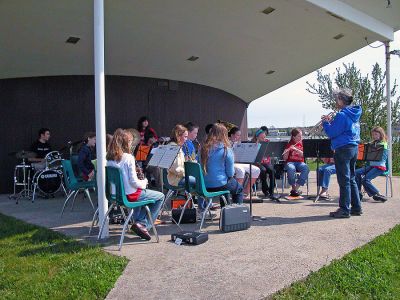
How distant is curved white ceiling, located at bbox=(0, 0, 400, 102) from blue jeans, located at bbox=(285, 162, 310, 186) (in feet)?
9.98

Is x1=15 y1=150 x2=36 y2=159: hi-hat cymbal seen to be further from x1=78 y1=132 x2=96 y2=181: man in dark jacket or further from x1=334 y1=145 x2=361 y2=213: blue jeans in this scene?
x1=334 y1=145 x2=361 y2=213: blue jeans

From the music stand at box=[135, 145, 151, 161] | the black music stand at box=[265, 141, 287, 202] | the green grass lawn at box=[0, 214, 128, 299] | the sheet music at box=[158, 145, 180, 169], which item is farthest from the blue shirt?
the music stand at box=[135, 145, 151, 161]

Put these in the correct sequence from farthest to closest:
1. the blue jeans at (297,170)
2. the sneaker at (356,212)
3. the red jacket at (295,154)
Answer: the red jacket at (295,154) → the blue jeans at (297,170) → the sneaker at (356,212)

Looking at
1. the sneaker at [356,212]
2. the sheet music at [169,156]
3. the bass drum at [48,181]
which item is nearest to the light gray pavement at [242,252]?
the sneaker at [356,212]

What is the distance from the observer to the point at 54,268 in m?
4.10

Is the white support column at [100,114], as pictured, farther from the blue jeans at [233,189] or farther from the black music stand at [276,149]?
the black music stand at [276,149]

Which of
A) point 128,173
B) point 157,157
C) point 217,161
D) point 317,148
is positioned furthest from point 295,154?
point 128,173

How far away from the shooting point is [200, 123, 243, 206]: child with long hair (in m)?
5.73

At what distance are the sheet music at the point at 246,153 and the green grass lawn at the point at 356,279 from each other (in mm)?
2002

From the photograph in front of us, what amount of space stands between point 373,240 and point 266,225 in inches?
56.4

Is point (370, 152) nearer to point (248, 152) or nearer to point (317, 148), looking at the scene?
point (317, 148)

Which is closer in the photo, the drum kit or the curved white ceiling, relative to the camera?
the curved white ceiling

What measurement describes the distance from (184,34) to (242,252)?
20.4ft

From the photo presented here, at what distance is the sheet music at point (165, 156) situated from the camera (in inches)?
223
